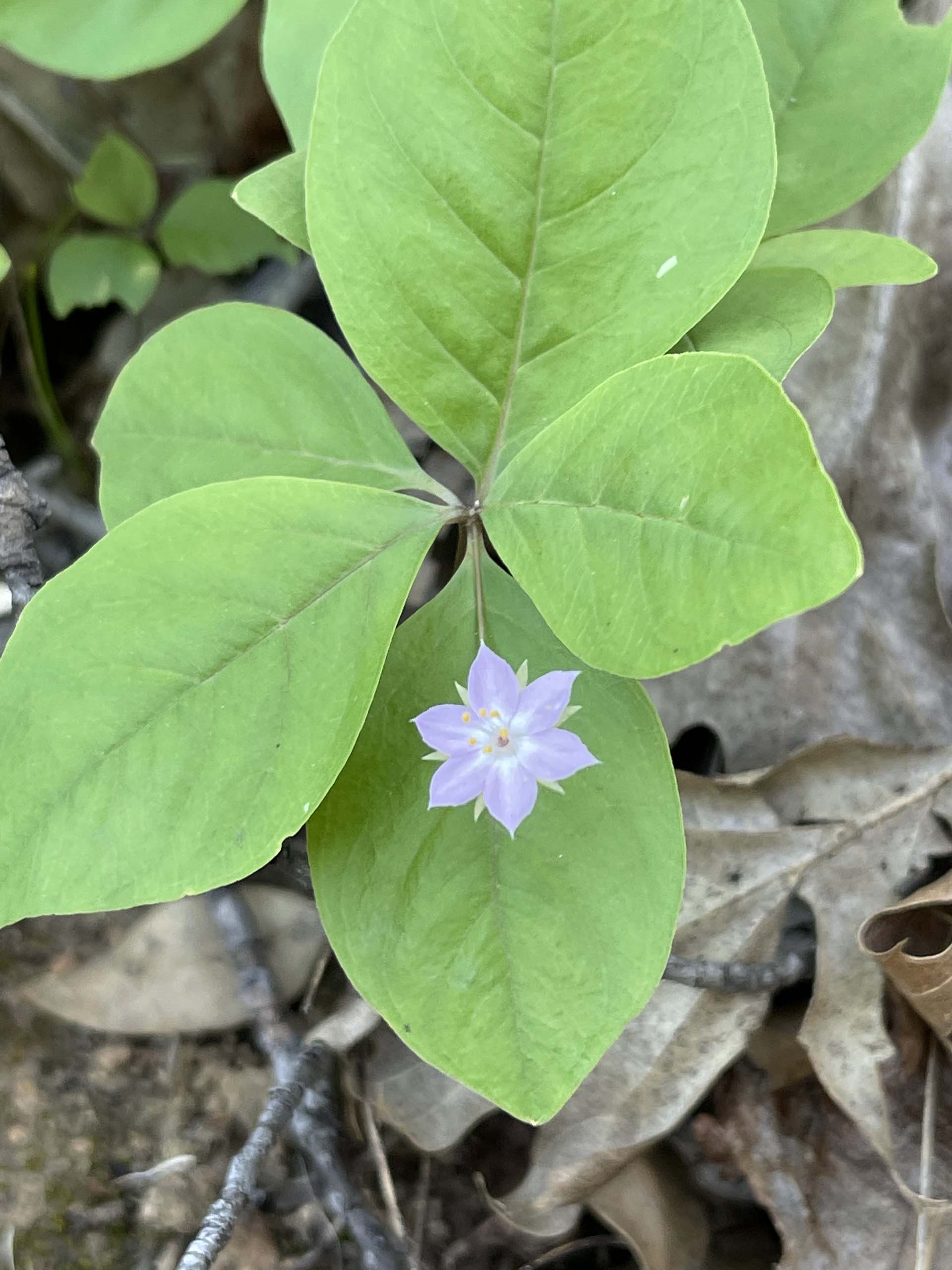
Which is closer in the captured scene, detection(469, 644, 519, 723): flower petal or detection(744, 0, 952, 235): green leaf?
detection(469, 644, 519, 723): flower petal

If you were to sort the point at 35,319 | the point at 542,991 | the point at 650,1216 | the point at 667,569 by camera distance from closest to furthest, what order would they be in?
the point at 667,569 < the point at 542,991 < the point at 650,1216 < the point at 35,319

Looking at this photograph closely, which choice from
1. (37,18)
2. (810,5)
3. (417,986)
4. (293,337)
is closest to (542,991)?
(417,986)

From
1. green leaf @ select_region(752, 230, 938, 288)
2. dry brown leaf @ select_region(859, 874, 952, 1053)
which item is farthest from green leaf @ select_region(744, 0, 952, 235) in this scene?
dry brown leaf @ select_region(859, 874, 952, 1053)

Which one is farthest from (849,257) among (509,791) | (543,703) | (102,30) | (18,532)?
(102,30)

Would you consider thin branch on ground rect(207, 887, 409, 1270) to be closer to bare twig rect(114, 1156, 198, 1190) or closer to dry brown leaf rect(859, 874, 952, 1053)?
bare twig rect(114, 1156, 198, 1190)

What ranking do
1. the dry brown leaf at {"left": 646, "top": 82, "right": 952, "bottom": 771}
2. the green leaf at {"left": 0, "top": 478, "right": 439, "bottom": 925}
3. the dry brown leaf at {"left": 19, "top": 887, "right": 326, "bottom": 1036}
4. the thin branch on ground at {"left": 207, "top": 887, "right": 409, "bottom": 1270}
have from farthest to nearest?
the dry brown leaf at {"left": 646, "top": 82, "right": 952, "bottom": 771}
the dry brown leaf at {"left": 19, "top": 887, "right": 326, "bottom": 1036}
the thin branch on ground at {"left": 207, "top": 887, "right": 409, "bottom": 1270}
the green leaf at {"left": 0, "top": 478, "right": 439, "bottom": 925}

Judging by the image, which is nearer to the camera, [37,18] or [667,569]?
[667,569]

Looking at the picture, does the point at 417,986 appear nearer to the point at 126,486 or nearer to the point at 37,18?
the point at 126,486
